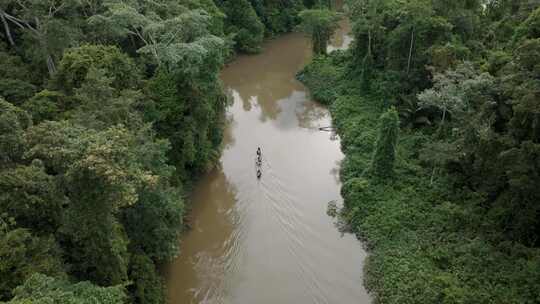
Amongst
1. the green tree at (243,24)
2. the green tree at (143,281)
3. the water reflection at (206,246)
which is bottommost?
the water reflection at (206,246)

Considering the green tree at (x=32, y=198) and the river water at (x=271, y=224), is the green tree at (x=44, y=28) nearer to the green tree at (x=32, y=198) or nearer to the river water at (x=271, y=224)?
the green tree at (x=32, y=198)

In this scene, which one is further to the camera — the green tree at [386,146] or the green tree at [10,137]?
the green tree at [386,146]

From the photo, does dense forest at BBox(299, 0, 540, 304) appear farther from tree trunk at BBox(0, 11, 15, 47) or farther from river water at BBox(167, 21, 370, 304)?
tree trunk at BBox(0, 11, 15, 47)

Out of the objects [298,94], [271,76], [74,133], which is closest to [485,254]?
[74,133]

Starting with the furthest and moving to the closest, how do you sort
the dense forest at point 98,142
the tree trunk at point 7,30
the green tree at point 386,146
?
1. the tree trunk at point 7,30
2. the green tree at point 386,146
3. the dense forest at point 98,142

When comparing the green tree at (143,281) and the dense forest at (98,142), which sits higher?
the dense forest at (98,142)

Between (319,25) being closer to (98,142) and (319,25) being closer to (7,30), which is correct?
(7,30)

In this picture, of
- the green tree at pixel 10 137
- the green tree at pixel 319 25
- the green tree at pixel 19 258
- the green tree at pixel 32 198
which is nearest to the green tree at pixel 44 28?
the green tree at pixel 10 137

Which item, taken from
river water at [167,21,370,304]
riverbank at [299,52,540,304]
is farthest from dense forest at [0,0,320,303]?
riverbank at [299,52,540,304]
